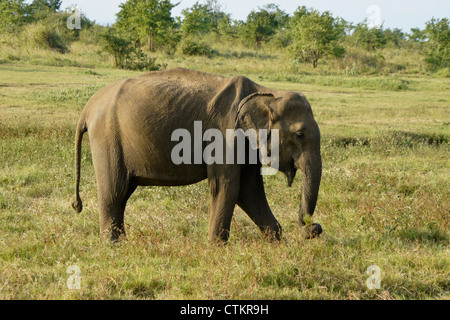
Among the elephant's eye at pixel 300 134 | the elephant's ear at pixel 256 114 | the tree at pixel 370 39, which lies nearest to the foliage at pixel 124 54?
the elephant's ear at pixel 256 114

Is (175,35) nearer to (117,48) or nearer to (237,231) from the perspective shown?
(117,48)

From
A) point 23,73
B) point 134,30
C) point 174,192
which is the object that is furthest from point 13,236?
point 134,30

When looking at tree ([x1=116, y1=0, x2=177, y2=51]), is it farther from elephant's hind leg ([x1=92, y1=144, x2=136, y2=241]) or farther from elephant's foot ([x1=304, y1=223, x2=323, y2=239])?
elephant's foot ([x1=304, y1=223, x2=323, y2=239])

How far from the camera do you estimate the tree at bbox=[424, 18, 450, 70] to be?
110 feet

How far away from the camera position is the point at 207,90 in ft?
17.9

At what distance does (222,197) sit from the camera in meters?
5.30

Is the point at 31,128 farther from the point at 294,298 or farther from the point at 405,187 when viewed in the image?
the point at 294,298

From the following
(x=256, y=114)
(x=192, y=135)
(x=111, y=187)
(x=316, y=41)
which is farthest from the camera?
(x=316, y=41)

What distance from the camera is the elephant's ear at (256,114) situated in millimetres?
5227

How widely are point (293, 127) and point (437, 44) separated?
113 feet

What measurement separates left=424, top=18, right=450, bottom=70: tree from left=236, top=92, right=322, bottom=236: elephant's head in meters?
30.8

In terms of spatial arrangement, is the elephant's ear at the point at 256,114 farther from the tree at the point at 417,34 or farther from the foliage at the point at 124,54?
the tree at the point at 417,34

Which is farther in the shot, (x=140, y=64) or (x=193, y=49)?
(x=193, y=49)

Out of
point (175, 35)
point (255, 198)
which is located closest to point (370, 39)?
point (175, 35)
